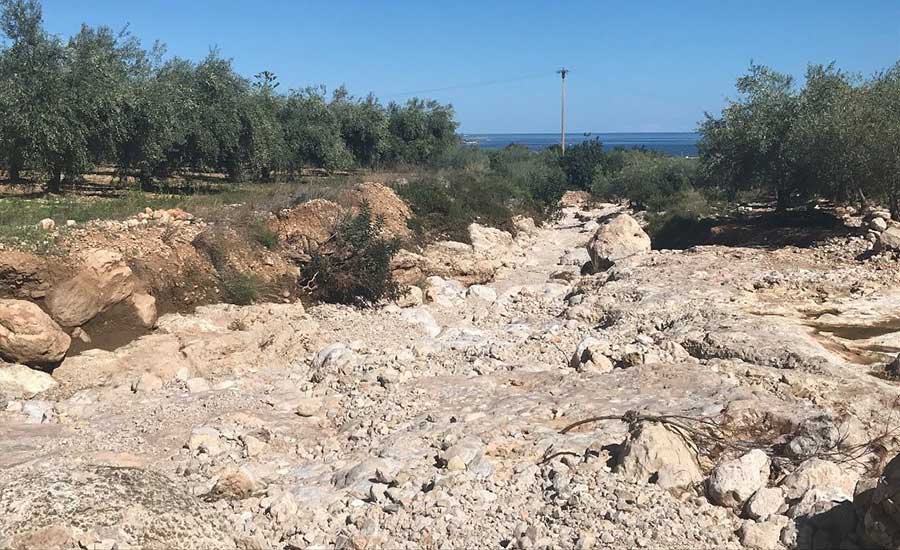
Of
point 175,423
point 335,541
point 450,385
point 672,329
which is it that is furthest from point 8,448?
point 672,329

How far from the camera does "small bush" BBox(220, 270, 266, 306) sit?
13.6 meters

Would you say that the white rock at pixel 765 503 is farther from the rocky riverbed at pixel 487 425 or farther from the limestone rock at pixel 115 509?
the limestone rock at pixel 115 509

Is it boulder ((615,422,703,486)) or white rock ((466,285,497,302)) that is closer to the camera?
boulder ((615,422,703,486))

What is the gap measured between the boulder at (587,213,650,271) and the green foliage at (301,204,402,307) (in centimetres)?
638

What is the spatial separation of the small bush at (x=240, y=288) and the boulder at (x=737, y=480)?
1007 centimetres

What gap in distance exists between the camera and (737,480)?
5621mm

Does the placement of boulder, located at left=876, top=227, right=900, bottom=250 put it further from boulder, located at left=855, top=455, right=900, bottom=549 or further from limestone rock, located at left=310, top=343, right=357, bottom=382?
boulder, located at left=855, top=455, right=900, bottom=549

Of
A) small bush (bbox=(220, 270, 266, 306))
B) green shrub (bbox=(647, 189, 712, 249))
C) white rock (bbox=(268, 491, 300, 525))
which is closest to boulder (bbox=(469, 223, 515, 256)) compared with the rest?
green shrub (bbox=(647, 189, 712, 249))

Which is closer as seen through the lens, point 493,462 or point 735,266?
point 493,462

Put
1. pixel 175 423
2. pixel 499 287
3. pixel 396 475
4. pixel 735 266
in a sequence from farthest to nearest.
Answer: pixel 499 287 < pixel 735 266 < pixel 175 423 < pixel 396 475

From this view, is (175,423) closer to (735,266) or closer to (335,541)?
(335,541)

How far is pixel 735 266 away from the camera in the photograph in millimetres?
16219

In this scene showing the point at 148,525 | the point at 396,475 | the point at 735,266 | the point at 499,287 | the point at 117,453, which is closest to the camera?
the point at 148,525

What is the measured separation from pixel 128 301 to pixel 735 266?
12.7m
